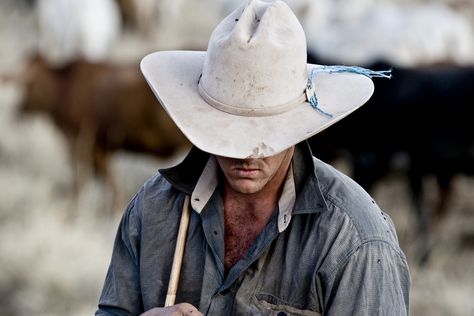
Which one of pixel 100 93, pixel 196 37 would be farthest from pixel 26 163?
pixel 196 37

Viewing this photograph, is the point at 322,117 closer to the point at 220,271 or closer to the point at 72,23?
the point at 220,271

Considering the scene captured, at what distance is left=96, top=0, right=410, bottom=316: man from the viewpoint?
8.21 ft

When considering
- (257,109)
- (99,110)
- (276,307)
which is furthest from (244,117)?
(99,110)

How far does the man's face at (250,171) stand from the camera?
256cm

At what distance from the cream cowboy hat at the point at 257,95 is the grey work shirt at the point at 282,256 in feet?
0.59

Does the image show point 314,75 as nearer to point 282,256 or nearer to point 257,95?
point 257,95

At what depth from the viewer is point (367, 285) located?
A: 2.47m

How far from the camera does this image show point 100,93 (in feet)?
31.4

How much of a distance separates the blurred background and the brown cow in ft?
0.04

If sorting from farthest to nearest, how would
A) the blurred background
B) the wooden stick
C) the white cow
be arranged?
the white cow → the blurred background → the wooden stick

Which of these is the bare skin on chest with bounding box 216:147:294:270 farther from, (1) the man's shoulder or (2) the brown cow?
(2) the brown cow

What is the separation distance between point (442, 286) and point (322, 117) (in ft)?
17.6

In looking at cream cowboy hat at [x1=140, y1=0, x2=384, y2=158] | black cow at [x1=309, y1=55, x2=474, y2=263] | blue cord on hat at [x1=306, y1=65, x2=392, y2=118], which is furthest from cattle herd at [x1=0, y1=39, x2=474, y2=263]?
cream cowboy hat at [x1=140, y1=0, x2=384, y2=158]

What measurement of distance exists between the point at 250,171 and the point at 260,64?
10.7 inches
